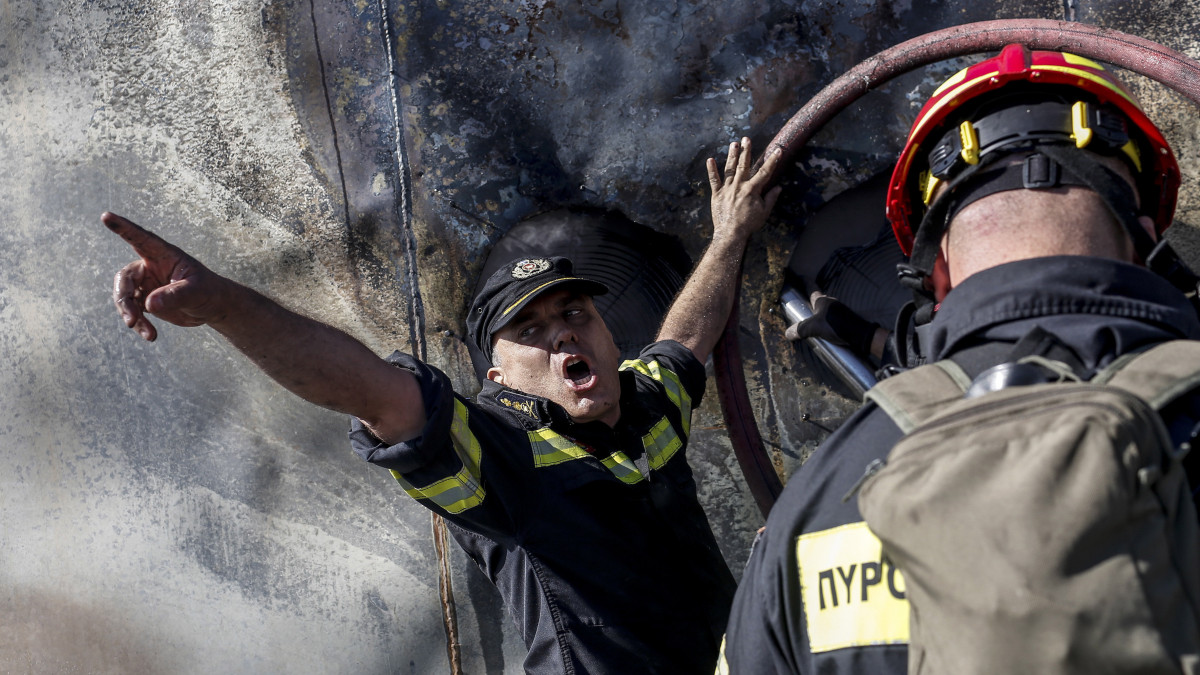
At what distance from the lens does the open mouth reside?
225 centimetres

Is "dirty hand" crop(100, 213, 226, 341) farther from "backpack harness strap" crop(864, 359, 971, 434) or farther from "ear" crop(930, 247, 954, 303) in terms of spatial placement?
"ear" crop(930, 247, 954, 303)

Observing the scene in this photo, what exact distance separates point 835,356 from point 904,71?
83cm

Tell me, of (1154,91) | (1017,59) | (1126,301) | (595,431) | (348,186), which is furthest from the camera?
(348,186)

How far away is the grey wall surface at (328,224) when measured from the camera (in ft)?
8.78

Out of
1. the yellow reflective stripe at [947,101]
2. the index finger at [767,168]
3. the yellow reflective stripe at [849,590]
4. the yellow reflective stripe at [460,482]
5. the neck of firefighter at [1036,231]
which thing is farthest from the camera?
the index finger at [767,168]

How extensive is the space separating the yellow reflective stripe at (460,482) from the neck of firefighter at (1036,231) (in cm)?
108

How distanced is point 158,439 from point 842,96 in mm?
2413

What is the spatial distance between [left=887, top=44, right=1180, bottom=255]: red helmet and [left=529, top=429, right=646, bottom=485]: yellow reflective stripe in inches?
38.2

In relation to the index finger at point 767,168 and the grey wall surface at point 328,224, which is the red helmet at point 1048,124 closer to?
the index finger at point 767,168

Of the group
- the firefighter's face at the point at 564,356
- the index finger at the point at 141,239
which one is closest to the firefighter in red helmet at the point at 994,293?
the firefighter's face at the point at 564,356

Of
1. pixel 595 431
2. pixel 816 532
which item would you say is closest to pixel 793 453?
pixel 595 431

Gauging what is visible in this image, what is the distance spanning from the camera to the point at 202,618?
2.77 m

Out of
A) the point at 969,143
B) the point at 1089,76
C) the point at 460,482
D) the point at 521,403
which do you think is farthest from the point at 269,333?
the point at 1089,76

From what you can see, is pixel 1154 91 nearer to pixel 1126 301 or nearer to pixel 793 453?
pixel 793 453
